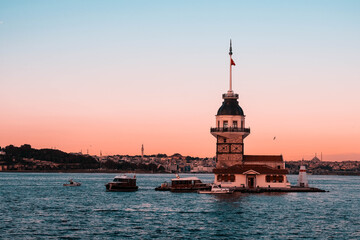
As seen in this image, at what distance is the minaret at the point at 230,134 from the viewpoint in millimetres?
100562

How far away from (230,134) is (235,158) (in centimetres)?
410

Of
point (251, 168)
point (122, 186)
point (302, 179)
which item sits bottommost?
point (122, 186)

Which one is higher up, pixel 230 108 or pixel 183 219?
pixel 230 108

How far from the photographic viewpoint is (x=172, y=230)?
51.7 metres

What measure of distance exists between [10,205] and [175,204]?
829 inches

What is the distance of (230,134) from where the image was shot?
330 feet

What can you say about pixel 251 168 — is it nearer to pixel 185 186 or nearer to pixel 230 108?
pixel 230 108

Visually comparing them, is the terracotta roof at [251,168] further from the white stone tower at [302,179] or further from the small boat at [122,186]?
the small boat at [122,186]

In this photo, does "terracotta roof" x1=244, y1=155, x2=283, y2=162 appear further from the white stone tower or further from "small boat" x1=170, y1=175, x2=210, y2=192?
"small boat" x1=170, y1=175, x2=210, y2=192

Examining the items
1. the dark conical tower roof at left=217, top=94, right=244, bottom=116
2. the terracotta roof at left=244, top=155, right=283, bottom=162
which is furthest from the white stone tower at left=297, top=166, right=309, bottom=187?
the dark conical tower roof at left=217, top=94, right=244, bottom=116

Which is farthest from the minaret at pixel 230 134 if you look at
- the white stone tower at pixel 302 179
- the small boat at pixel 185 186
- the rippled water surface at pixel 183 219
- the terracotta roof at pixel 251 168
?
the rippled water surface at pixel 183 219

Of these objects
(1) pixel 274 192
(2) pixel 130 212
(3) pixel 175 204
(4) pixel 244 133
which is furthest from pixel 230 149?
(2) pixel 130 212

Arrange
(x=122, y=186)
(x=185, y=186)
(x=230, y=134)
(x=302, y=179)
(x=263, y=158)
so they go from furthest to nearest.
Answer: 1. (x=122, y=186)
2. (x=302, y=179)
3. (x=185, y=186)
4. (x=263, y=158)
5. (x=230, y=134)

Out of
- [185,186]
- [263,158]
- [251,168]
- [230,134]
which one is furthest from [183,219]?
[185,186]
